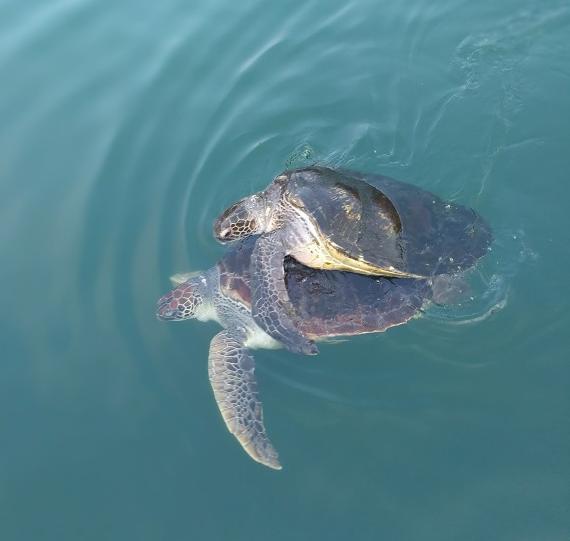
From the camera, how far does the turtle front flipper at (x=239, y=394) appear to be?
448 cm

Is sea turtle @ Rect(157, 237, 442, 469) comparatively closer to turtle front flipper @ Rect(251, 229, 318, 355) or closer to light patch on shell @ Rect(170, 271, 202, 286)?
turtle front flipper @ Rect(251, 229, 318, 355)

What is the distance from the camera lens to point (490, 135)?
6633 mm

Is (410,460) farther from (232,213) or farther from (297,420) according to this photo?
(232,213)

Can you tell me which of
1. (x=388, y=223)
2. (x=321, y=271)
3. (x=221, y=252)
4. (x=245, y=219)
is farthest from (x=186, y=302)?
(x=388, y=223)

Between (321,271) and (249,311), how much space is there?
2.67 feet

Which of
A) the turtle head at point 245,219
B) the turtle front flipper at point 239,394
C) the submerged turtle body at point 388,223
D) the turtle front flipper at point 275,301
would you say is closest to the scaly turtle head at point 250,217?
the turtle head at point 245,219

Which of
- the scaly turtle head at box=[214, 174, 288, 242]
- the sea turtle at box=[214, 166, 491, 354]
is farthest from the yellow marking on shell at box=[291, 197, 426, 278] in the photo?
the scaly turtle head at box=[214, 174, 288, 242]

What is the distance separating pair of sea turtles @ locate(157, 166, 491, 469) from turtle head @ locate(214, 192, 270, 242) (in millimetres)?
191

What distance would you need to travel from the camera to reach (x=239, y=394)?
4.80 metres

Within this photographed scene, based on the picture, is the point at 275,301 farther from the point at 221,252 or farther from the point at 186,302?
the point at 221,252

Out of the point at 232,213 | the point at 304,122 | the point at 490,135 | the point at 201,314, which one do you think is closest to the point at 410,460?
the point at 201,314

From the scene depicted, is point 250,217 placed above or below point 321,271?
above

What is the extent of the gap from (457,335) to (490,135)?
276 centimetres

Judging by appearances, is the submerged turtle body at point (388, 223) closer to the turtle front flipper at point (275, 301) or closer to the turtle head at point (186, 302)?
the turtle front flipper at point (275, 301)
